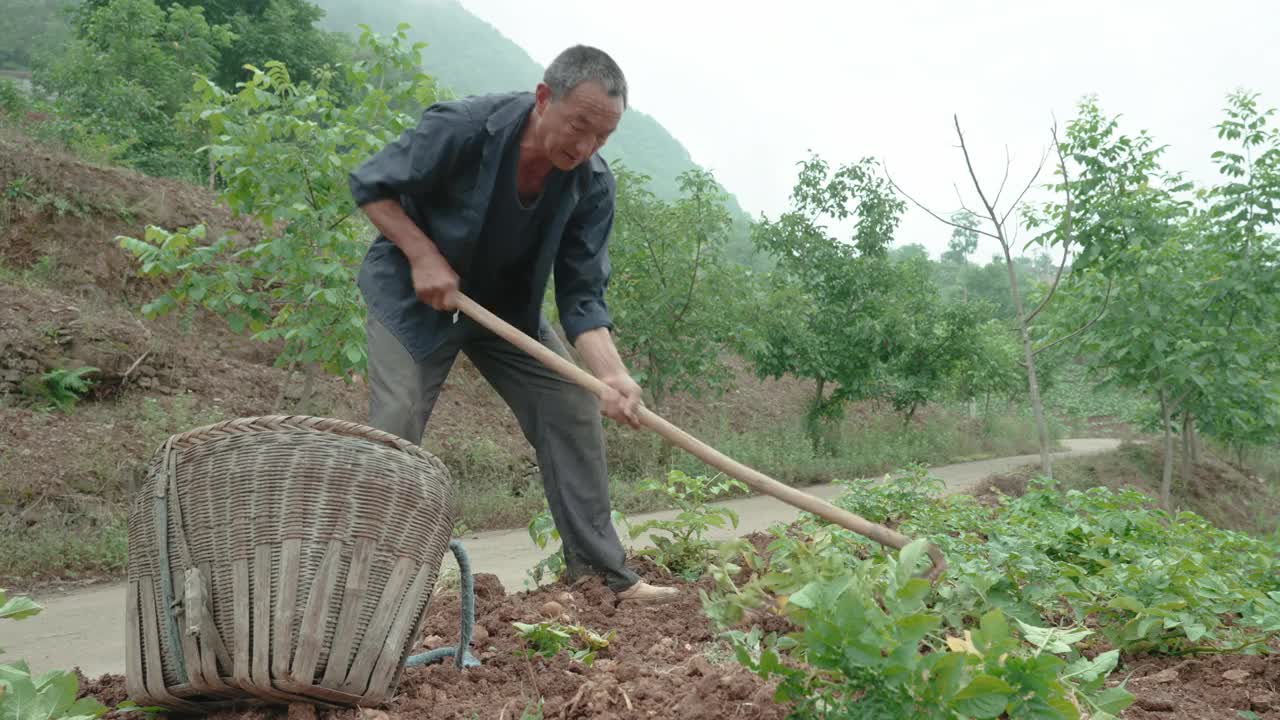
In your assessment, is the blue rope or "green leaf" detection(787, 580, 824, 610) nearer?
"green leaf" detection(787, 580, 824, 610)

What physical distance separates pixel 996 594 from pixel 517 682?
1.36 meters

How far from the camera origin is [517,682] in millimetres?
2293

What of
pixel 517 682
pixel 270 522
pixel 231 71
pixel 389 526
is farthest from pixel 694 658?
pixel 231 71

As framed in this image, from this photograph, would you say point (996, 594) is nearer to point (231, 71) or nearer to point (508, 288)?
point (508, 288)

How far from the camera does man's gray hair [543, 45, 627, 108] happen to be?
262 cm

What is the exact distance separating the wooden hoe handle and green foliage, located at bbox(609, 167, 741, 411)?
5591 mm

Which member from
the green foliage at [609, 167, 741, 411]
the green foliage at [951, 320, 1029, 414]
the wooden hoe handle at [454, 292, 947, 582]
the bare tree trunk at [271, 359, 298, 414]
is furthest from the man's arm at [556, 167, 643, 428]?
the green foliage at [951, 320, 1029, 414]

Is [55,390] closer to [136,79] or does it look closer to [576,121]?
[576,121]

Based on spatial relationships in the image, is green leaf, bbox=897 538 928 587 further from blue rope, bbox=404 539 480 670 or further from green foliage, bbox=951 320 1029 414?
green foliage, bbox=951 320 1029 414

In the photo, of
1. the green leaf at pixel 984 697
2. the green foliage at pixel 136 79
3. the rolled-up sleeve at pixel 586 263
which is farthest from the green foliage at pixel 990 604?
the green foliage at pixel 136 79

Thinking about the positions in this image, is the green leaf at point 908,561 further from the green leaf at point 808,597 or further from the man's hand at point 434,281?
the man's hand at point 434,281

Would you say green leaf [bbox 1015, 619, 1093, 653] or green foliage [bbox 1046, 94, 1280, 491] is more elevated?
green foliage [bbox 1046, 94, 1280, 491]

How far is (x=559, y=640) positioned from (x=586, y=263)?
49.5 inches

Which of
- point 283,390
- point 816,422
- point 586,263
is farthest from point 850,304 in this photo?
point 586,263
